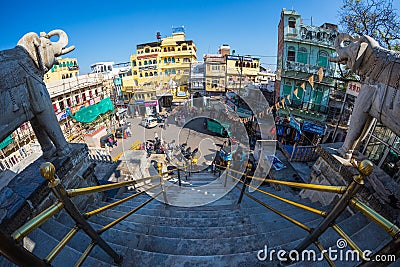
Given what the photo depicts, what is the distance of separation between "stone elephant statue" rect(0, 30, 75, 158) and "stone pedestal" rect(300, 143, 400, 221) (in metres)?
4.57

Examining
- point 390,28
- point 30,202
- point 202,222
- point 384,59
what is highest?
point 390,28

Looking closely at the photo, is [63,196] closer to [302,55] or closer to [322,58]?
[302,55]

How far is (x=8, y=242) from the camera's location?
2.91 feet

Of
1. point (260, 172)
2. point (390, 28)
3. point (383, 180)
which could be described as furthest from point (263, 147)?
point (383, 180)

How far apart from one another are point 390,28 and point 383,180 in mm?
9639

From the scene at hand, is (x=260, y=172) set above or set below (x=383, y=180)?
below

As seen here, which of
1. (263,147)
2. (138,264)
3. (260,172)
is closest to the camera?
(138,264)

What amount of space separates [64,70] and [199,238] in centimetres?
3505

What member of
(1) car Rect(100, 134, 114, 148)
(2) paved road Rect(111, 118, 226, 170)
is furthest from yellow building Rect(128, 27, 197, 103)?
(1) car Rect(100, 134, 114, 148)

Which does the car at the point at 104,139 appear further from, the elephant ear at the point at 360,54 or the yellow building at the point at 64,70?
the elephant ear at the point at 360,54

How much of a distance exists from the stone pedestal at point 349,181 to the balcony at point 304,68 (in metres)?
11.6

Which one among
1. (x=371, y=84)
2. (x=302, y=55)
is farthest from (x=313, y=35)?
(x=371, y=84)

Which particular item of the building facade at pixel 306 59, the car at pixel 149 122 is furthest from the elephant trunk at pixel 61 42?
the car at pixel 149 122

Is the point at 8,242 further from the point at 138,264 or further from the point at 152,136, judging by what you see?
the point at 152,136
